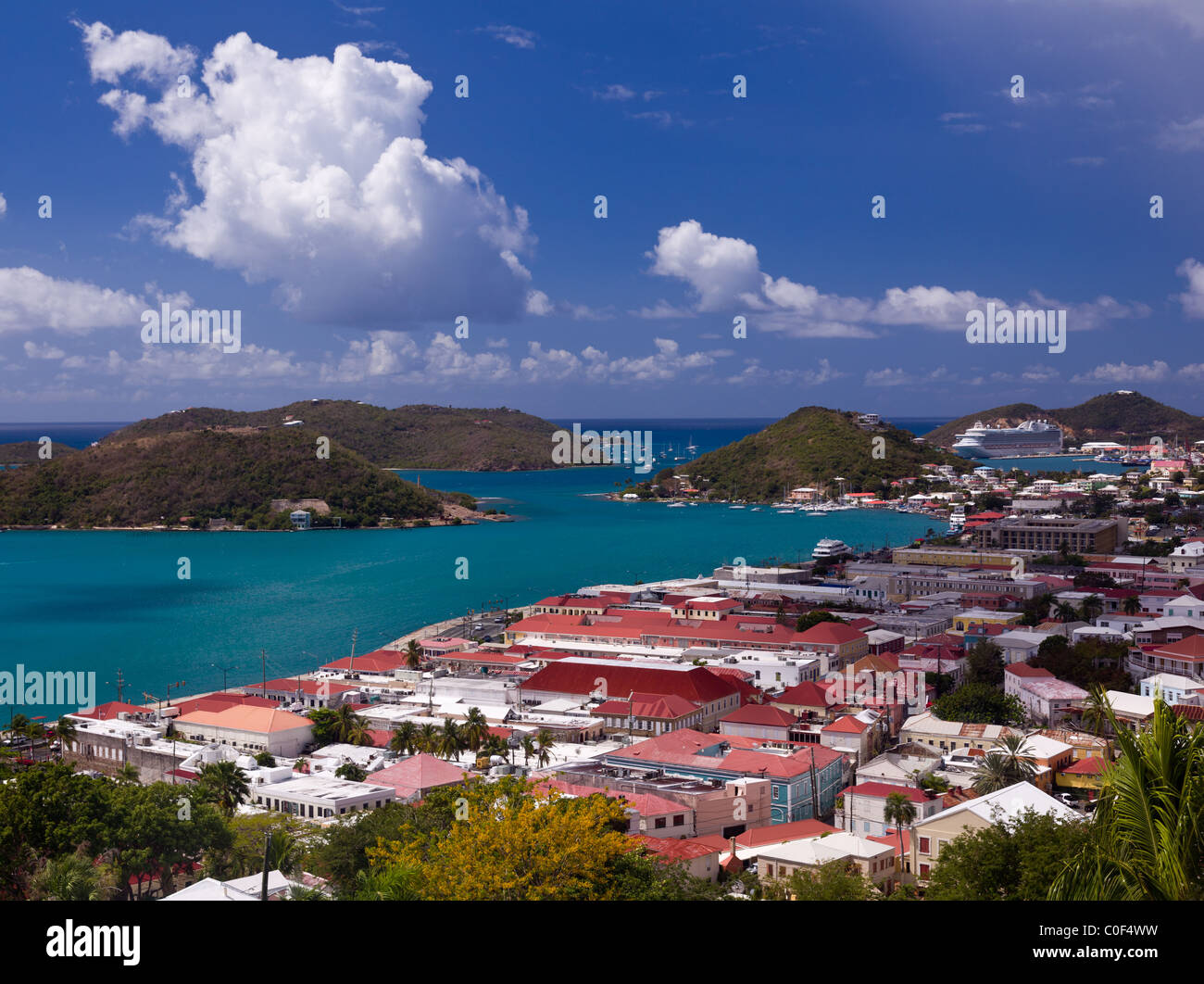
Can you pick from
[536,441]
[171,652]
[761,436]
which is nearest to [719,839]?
[171,652]

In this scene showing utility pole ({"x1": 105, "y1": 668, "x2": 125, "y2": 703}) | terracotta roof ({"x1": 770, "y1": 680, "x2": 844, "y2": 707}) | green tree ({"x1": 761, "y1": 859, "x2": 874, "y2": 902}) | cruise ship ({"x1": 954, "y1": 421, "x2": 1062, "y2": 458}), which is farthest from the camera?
cruise ship ({"x1": 954, "y1": 421, "x2": 1062, "y2": 458})

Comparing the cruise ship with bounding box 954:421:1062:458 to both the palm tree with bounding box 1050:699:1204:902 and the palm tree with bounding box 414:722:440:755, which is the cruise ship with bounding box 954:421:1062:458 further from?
the palm tree with bounding box 1050:699:1204:902

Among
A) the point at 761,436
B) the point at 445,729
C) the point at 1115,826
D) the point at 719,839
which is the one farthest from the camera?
the point at 761,436

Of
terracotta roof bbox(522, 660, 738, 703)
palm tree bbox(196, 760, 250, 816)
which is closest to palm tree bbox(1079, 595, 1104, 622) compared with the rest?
terracotta roof bbox(522, 660, 738, 703)

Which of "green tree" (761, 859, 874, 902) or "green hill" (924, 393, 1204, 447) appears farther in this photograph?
"green hill" (924, 393, 1204, 447)

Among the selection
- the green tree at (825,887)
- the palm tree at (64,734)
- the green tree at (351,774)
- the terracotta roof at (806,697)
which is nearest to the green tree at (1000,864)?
the green tree at (825,887)
